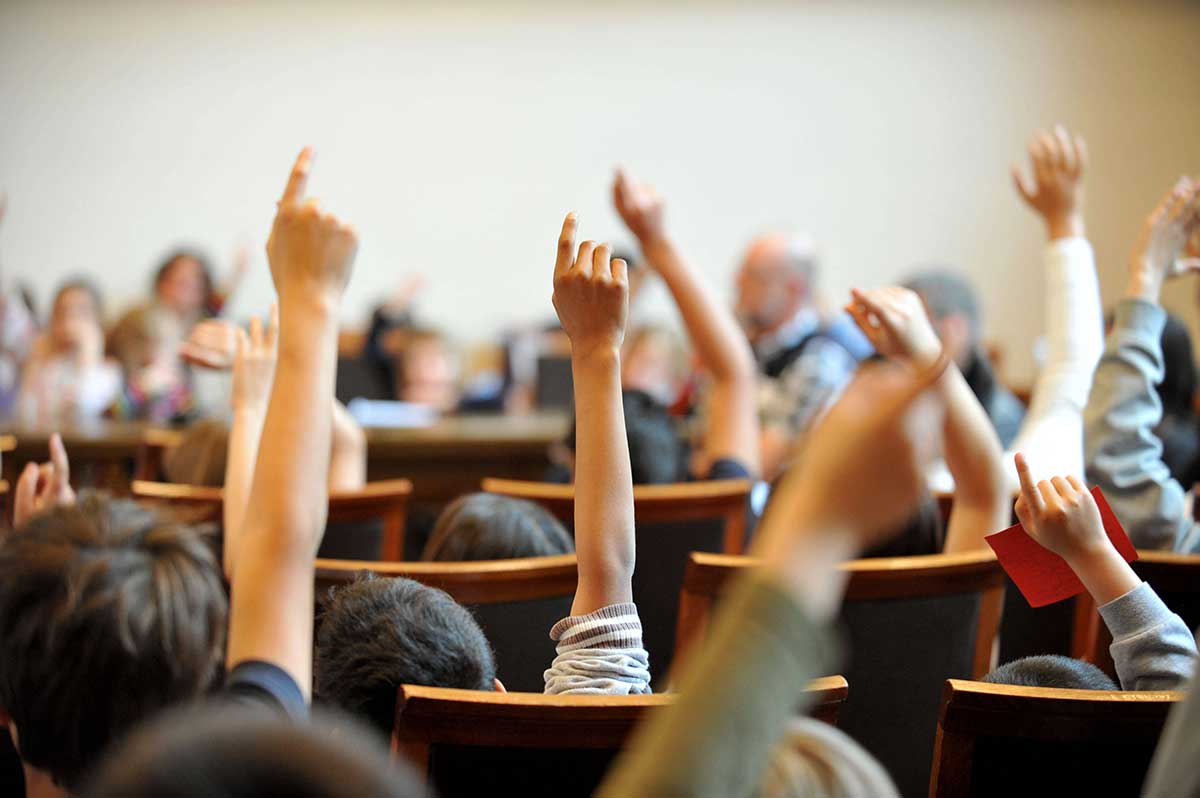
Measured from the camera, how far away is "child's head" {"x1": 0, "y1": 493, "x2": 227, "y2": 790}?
0.92 metres

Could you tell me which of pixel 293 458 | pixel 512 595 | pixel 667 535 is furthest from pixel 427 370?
pixel 293 458

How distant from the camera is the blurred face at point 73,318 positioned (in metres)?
5.25

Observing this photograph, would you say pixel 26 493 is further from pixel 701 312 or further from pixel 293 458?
pixel 701 312

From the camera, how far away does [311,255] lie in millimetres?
1158

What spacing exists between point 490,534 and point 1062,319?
3.27ft

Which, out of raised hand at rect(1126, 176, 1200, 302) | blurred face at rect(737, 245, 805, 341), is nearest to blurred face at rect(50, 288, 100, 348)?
blurred face at rect(737, 245, 805, 341)

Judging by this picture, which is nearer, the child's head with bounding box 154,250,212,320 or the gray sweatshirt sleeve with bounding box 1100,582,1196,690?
the gray sweatshirt sleeve with bounding box 1100,582,1196,690

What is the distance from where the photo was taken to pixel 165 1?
7.20 meters

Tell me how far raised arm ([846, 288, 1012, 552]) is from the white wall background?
18.9ft

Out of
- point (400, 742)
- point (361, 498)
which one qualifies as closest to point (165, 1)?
point (361, 498)

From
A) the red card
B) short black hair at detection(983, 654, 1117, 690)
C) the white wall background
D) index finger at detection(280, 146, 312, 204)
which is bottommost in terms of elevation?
short black hair at detection(983, 654, 1117, 690)

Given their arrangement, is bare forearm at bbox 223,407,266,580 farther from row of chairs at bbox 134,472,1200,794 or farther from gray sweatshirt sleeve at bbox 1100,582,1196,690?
gray sweatshirt sleeve at bbox 1100,582,1196,690

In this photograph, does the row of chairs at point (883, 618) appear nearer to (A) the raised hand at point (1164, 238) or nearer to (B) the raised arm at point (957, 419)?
(B) the raised arm at point (957, 419)

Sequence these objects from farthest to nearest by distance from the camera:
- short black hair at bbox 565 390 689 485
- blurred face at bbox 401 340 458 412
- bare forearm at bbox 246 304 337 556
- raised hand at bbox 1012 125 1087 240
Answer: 1. blurred face at bbox 401 340 458 412
2. short black hair at bbox 565 390 689 485
3. raised hand at bbox 1012 125 1087 240
4. bare forearm at bbox 246 304 337 556
